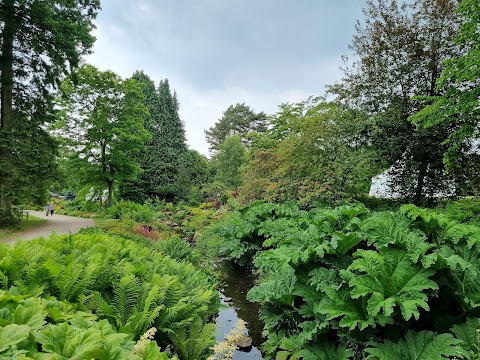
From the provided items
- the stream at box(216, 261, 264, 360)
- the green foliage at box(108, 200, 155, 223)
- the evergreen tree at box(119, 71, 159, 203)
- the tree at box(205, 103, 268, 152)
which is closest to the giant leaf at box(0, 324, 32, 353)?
the stream at box(216, 261, 264, 360)

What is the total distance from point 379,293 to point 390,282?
0.26 meters

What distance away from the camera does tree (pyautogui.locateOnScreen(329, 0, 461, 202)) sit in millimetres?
10680

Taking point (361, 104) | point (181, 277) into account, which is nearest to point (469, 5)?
point (361, 104)

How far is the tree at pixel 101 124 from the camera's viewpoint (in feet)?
57.8

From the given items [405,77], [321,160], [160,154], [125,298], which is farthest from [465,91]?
[160,154]

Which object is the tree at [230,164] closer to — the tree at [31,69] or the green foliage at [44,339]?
the tree at [31,69]

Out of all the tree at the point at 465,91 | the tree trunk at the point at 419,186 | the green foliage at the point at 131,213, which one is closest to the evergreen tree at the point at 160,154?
the green foliage at the point at 131,213

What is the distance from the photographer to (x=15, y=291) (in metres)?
2.65

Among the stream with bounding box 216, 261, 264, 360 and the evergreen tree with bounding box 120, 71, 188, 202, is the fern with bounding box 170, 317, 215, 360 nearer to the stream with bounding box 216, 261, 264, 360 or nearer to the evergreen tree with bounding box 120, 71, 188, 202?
the stream with bounding box 216, 261, 264, 360

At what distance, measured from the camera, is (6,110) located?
37.8 ft

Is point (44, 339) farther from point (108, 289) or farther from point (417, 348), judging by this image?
point (417, 348)

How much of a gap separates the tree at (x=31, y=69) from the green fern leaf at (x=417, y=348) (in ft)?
40.9

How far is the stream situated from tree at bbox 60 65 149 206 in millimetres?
12599

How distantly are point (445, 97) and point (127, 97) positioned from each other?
1691 centimetres
